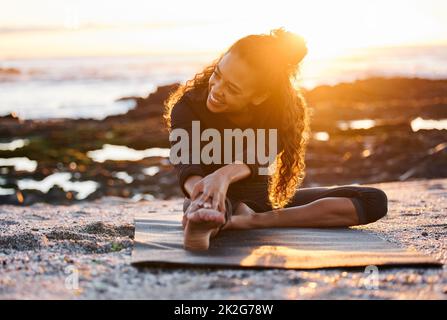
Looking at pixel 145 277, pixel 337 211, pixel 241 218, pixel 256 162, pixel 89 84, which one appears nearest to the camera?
pixel 145 277

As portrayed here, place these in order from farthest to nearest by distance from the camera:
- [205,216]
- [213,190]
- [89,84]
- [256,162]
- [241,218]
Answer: [89,84] < [241,218] < [256,162] < [213,190] < [205,216]

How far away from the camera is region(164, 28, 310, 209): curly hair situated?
3.92 metres

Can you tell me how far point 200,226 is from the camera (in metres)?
3.62

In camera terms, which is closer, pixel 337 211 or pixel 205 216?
pixel 205 216

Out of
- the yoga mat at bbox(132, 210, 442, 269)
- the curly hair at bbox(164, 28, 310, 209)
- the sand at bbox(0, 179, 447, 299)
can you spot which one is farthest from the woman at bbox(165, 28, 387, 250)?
the sand at bbox(0, 179, 447, 299)

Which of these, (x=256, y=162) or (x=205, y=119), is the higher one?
(x=205, y=119)

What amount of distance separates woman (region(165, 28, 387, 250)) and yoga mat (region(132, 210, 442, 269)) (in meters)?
0.13

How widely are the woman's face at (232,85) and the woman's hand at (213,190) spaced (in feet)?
1.58

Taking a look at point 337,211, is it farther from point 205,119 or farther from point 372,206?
point 205,119

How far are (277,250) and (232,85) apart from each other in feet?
3.39

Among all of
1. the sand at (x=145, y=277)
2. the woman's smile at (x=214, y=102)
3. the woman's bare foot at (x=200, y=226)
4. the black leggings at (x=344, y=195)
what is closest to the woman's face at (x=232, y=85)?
the woman's smile at (x=214, y=102)

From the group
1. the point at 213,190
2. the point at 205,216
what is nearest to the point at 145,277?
the point at 205,216

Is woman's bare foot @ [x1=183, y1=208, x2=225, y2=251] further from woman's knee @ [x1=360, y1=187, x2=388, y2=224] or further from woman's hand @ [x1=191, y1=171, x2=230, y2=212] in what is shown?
woman's knee @ [x1=360, y1=187, x2=388, y2=224]

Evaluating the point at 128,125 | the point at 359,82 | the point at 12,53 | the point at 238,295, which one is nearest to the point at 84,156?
the point at 128,125
